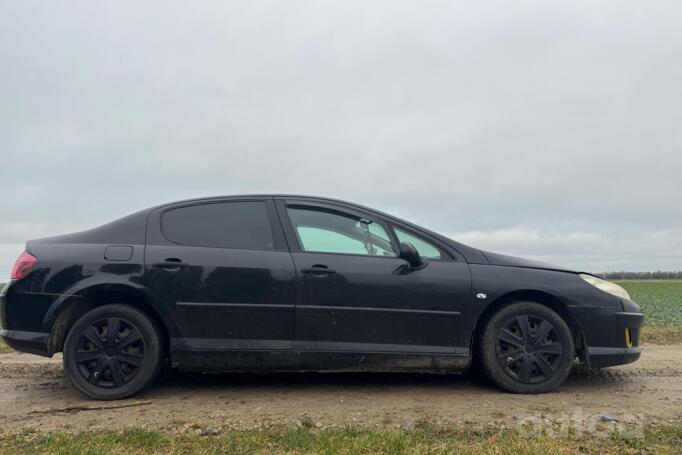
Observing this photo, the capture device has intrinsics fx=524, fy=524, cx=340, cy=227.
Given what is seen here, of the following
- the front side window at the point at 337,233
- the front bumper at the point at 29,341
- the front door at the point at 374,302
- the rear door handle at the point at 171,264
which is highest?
the front side window at the point at 337,233

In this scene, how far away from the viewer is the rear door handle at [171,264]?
4.00m

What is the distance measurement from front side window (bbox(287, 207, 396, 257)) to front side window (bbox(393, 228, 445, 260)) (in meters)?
0.11

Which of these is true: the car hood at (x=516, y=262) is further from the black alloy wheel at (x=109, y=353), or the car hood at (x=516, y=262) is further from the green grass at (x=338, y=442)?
the black alloy wheel at (x=109, y=353)

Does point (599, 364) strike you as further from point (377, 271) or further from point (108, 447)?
point (108, 447)

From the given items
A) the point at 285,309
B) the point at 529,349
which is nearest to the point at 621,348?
the point at 529,349

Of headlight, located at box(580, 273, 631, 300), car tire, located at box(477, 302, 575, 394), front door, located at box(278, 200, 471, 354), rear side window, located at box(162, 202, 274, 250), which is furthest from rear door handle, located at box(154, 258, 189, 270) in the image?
headlight, located at box(580, 273, 631, 300)

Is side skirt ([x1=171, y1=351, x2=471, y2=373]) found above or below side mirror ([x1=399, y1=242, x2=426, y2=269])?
below

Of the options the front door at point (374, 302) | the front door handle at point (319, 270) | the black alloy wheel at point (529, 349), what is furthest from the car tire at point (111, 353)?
the black alloy wheel at point (529, 349)

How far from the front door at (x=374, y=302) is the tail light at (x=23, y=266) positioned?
1.99 m

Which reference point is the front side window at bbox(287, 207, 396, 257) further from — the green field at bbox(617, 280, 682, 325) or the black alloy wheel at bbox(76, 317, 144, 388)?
the green field at bbox(617, 280, 682, 325)

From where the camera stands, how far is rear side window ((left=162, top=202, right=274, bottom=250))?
13.6 ft

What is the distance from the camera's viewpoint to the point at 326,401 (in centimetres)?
388

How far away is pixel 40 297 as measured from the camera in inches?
154

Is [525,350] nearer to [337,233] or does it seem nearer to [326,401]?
[326,401]
